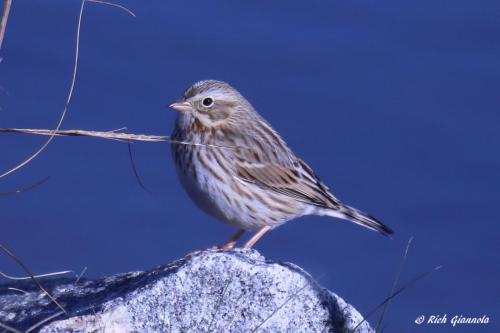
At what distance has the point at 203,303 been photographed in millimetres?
4051

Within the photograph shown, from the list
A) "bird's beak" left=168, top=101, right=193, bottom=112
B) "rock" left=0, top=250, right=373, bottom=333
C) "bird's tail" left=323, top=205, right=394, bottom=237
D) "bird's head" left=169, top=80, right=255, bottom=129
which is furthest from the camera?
"bird's tail" left=323, top=205, right=394, bottom=237

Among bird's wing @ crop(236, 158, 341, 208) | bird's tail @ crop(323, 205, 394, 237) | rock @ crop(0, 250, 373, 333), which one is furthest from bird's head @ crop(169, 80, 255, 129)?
rock @ crop(0, 250, 373, 333)

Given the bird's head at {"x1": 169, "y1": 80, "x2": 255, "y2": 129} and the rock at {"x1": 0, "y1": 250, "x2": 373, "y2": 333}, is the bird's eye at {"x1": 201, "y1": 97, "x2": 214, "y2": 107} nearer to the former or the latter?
the bird's head at {"x1": 169, "y1": 80, "x2": 255, "y2": 129}

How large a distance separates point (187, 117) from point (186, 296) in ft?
7.72

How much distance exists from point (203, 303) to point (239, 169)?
2169 millimetres

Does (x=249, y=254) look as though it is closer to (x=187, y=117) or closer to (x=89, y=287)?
(x=89, y=287)

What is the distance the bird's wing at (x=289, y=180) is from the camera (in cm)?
621

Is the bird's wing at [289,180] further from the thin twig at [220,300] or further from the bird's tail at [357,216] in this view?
the thin twig at [220,300]

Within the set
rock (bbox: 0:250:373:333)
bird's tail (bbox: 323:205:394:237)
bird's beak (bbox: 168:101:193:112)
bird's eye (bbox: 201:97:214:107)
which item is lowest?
bird's tail (bbox: 323:205:394:237)

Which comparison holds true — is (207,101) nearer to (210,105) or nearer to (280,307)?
(210,105)

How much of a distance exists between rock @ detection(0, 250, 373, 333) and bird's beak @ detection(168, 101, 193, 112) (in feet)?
5.82

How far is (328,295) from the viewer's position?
4.34 metres

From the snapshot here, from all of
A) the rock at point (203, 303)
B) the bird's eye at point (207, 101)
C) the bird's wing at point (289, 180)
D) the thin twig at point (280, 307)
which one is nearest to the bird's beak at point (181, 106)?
the bird's eye at point (207, 101)

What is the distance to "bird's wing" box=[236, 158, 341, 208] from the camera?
20.4 ft
